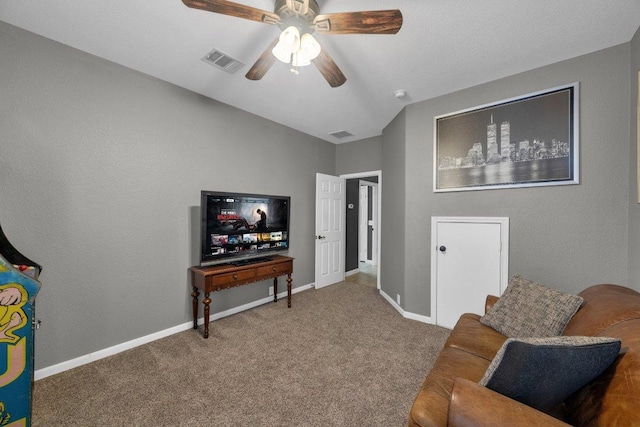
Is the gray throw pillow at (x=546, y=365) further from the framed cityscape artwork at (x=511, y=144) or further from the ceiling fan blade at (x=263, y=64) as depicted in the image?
the ceiling fan blade at (x=263, y=64)

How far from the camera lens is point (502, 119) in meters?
2.58

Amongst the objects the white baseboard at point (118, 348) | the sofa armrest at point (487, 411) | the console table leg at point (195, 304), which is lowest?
the white baseboard at point (118, 348)

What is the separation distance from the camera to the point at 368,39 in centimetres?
202

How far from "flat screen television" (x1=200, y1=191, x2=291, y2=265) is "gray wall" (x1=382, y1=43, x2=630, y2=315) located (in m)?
1.88

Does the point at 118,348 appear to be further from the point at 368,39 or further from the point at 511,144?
the point at 511,144

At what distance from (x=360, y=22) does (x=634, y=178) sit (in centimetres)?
239

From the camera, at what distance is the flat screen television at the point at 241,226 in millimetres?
2842

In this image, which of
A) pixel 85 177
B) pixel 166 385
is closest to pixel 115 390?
pixel 166 385

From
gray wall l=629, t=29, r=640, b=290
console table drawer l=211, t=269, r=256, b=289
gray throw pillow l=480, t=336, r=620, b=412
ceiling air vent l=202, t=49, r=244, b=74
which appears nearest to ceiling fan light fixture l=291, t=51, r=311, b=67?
ceiling air vent l=202, t=49, r=244, b=74

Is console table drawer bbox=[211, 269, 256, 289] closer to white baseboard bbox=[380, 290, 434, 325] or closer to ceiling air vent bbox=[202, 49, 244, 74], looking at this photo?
white baseboard bbox=[380, 290, 434, 325]

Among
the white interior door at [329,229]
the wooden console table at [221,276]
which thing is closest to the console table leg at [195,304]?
the wooden console table at [221,276]

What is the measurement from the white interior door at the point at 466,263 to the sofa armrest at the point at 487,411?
6.71ft

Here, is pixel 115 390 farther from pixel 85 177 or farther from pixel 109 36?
pixel 109 36

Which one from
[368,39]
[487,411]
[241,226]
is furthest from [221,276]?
[368,39]
